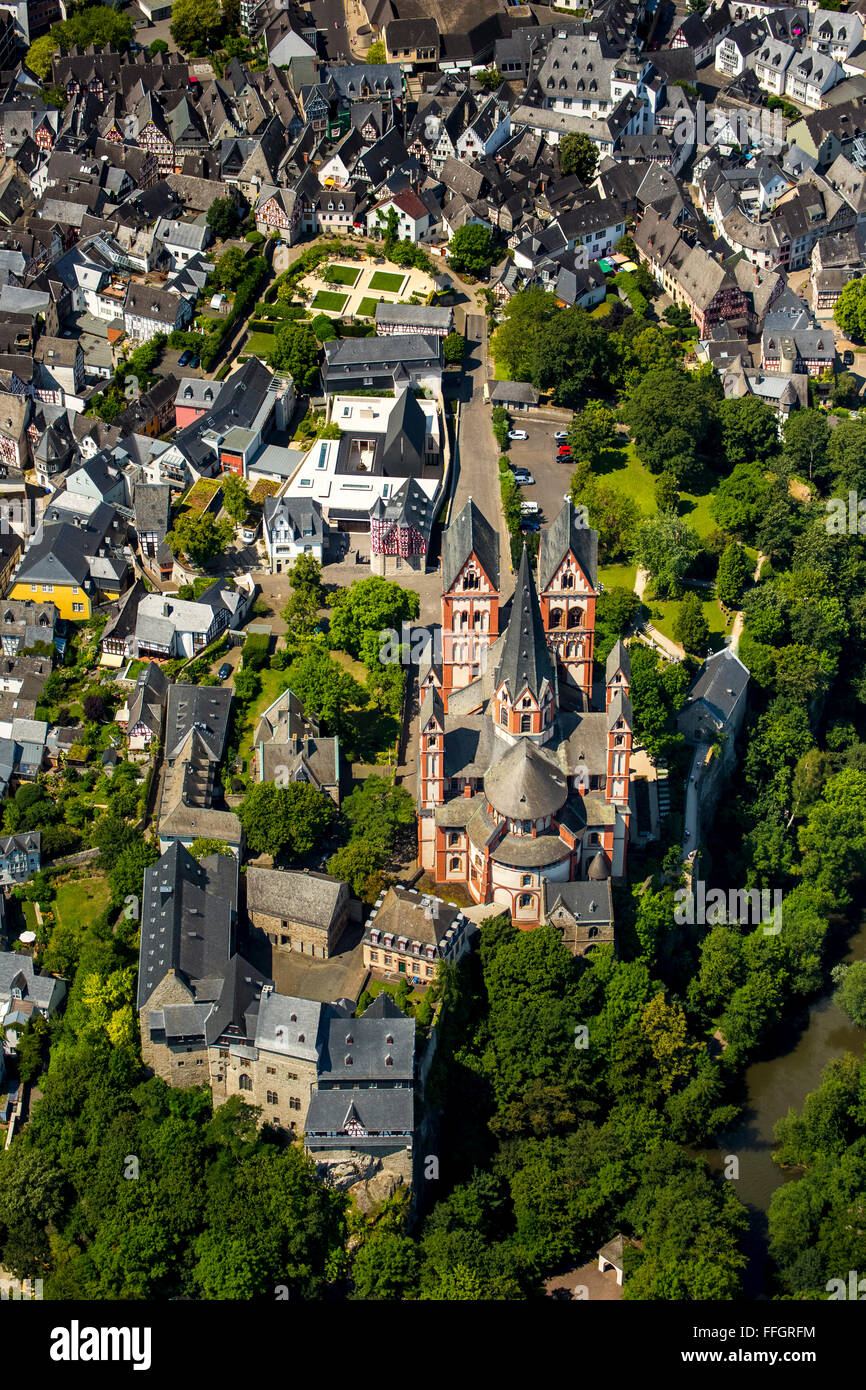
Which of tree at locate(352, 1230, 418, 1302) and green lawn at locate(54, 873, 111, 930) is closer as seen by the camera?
tree at locate(352, 1230, 418, 1302)

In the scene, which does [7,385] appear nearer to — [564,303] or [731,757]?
[564,303]

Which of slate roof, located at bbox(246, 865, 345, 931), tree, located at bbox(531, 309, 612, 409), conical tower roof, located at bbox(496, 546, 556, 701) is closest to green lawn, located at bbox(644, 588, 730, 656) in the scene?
tree, located at bbox(531, 309, 612, 409)

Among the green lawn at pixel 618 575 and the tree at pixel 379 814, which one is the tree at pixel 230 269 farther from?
the tree at pixel 379 814

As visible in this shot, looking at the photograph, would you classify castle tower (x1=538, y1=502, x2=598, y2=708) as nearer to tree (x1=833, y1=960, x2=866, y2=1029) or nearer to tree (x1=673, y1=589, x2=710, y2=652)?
tree (x1=673, y1=589, x2=710, y2=652)

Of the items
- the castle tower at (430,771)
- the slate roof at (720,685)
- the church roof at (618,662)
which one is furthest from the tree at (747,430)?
the castle tower at (430,771)

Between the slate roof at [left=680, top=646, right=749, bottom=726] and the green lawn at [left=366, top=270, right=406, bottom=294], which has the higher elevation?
the green lawn at [left=366, top=270, right=406, bottom=294]

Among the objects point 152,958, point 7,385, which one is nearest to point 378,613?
point 152,958

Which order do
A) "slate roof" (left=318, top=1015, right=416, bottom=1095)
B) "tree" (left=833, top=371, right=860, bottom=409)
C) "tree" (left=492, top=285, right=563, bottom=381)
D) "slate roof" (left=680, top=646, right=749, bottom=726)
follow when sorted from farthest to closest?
"tree" (left=833, top=371, right=860, bottom=409) < "tree" (left=492, top=285, right=563, bottom=381) < "slate roof" (left=680, top=646, right=749, bottom=726) < "slate roof" (left=318, top=1015, right=416, bottom=1095)
